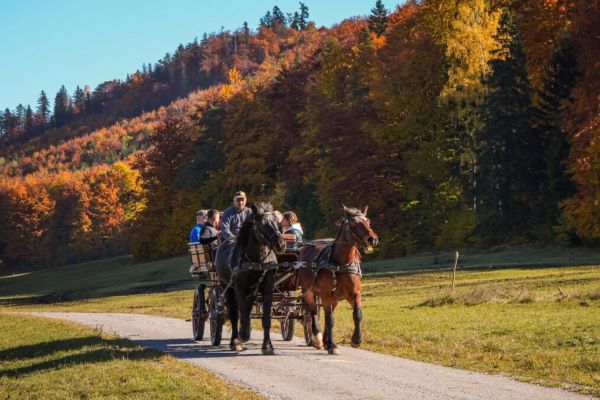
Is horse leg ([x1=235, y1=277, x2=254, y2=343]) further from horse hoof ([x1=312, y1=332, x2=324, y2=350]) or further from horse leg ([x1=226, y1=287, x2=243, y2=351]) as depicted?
horse hoof ([x1=312, y1=332, x2=324, y2=350])

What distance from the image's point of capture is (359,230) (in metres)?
15.5

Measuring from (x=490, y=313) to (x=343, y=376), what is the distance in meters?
10.8

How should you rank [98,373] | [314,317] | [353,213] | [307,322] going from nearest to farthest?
[98,373], [353,213], [314,317], [307,322]

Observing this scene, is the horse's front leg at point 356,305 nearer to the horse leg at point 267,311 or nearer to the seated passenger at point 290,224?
the horse leg at point 267,311

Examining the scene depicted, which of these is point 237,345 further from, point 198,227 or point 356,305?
point 198,227

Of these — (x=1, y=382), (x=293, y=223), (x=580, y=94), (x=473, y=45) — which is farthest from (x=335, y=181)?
(x=1, y=382)

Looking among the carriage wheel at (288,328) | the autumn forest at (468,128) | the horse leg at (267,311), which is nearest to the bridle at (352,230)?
the horse leg at (267,311)

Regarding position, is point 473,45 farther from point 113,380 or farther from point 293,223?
point 113,380

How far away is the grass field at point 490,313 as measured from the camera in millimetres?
15016

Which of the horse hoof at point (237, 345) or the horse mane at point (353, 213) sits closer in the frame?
the horse mane at point (353, 213)

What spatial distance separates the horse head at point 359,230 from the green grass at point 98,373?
355 centimetres

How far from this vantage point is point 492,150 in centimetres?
4894

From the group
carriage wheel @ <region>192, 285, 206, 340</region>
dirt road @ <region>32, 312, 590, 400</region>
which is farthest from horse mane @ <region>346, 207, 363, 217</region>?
carriage wheel @ <region>192, 285, 206, 340</region>

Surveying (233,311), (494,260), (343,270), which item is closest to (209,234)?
(233,311)
